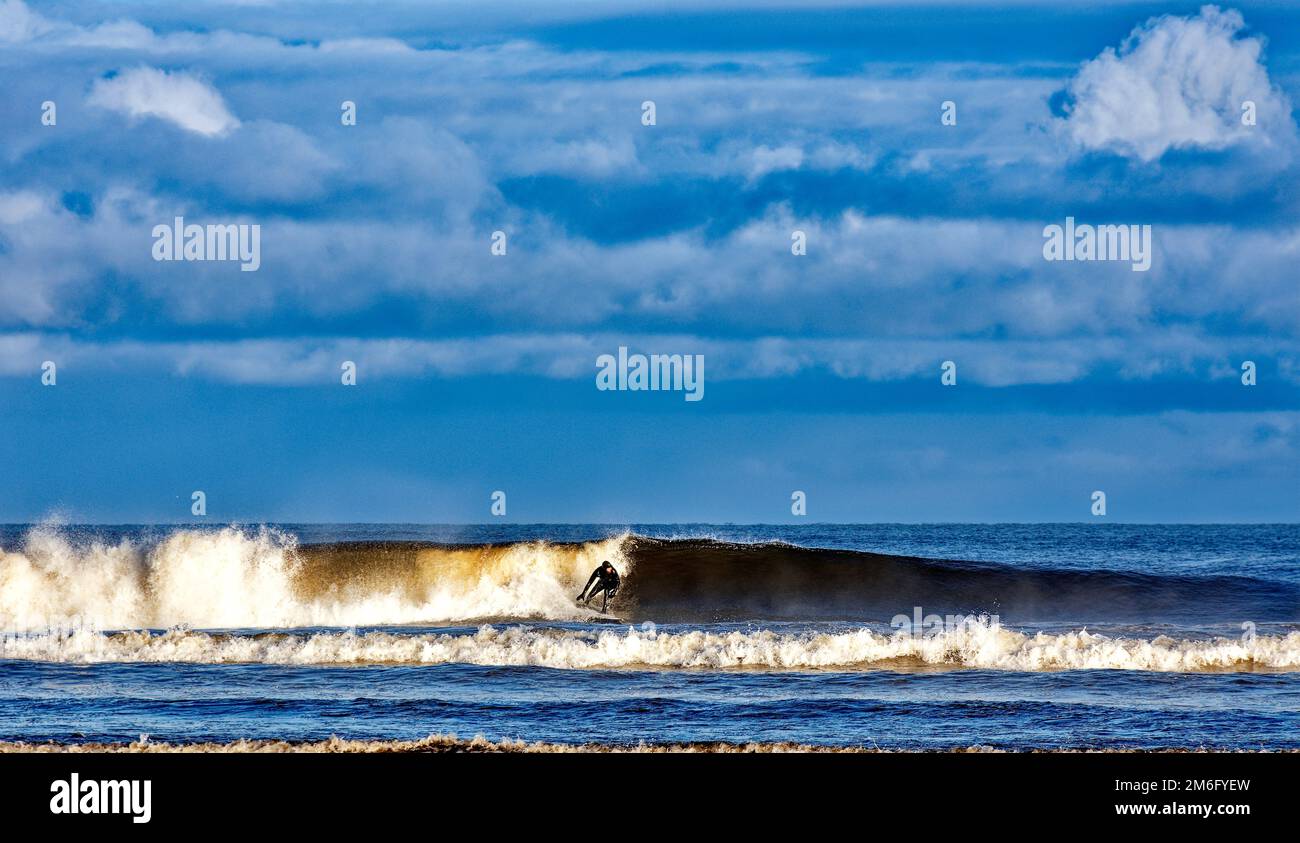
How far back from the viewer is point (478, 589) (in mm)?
Answer: 34094

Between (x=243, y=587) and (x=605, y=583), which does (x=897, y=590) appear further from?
(x=243, y=587)

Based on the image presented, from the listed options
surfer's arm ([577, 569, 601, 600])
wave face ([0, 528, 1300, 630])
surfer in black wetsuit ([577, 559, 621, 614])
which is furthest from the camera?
wave face ([0, 528, 1300, 630])

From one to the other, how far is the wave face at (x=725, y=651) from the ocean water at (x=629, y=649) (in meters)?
0.05

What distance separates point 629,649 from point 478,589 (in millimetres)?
14113

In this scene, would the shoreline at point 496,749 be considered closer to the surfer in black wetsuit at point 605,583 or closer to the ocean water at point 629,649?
the ocean water at point 629,649

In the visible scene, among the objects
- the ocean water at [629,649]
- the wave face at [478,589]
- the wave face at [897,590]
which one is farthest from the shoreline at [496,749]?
the wave face at [897,590]

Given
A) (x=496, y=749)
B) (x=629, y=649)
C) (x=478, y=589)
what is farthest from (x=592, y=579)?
(x=496, y=749)

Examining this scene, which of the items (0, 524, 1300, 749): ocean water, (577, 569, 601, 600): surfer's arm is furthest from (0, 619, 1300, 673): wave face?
(577, 569, 601, 600): surfer's arm

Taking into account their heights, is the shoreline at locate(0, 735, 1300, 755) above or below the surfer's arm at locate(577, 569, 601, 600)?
below

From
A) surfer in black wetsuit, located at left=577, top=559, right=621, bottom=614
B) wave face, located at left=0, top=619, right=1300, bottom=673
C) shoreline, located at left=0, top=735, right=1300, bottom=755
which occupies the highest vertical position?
surfer in black wetsuit, located at left=577, top=559, right=621, bottom=614

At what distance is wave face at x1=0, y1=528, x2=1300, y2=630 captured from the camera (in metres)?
32.2

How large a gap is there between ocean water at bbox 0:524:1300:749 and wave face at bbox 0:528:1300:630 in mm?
77

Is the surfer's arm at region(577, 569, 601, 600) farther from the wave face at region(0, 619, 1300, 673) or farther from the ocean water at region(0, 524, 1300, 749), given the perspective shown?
the wave face at region(0, 619, 1300, 673)

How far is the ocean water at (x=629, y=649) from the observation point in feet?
50.0
